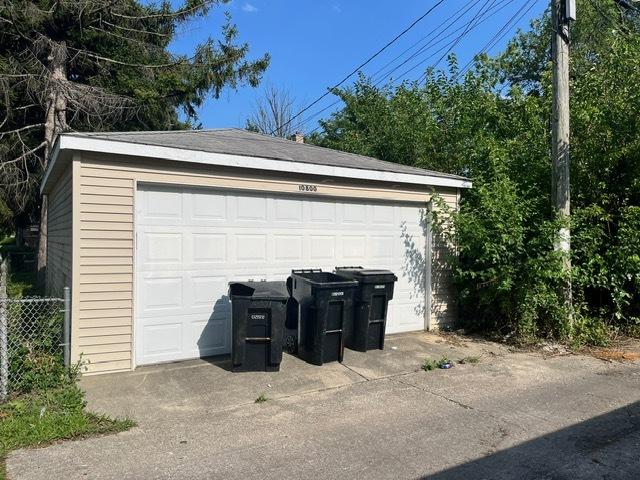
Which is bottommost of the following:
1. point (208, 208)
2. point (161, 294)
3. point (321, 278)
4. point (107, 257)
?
point (161, 294)

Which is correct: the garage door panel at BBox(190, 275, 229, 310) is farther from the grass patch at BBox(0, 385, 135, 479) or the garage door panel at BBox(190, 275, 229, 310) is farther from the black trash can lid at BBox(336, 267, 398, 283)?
the grass patch at BBox(0, 385, 135, 479)

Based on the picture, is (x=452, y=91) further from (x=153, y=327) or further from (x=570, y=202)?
(x=153, y=327)

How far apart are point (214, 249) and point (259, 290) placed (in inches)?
35.5

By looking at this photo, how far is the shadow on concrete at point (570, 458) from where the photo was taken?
3439mm

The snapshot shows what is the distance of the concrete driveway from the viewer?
353cm

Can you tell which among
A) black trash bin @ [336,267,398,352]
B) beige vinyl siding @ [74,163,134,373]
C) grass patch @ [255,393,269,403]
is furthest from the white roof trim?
grass patch @ [255,393,269,403]

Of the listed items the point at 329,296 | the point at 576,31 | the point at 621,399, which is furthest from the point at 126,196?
the point at 576,31

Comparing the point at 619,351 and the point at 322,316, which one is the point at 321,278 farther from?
the point at 619,351

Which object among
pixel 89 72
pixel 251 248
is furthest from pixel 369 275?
pixel 89 72

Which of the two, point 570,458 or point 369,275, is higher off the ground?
point 369,275

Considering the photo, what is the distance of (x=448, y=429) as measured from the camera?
427 centimetres

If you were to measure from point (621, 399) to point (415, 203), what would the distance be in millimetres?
4159

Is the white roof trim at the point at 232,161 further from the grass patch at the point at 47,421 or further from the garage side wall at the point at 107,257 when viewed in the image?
the grass patch at the point at 47,421

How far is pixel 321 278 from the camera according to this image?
6.57 metres
